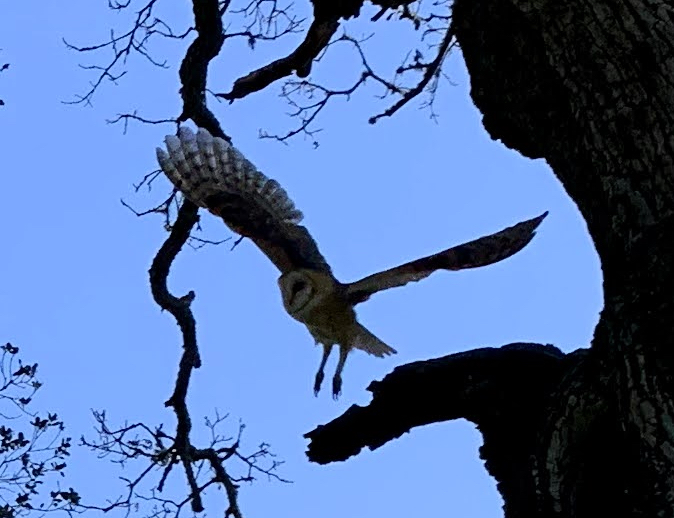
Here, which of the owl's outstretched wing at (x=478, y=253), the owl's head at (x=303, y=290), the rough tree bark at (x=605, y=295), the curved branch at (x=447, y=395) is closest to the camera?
the rough tree bark at (x=605, y=295)

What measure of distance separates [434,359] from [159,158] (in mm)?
2339

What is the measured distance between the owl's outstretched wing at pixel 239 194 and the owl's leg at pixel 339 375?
1.00ft

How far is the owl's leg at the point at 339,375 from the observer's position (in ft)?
11.2

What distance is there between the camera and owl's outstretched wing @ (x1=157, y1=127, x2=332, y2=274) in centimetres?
342

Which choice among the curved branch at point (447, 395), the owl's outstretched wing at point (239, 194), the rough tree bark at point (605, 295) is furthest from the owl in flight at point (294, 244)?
the curved branch at point (447, 395)

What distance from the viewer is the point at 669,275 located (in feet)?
5.31

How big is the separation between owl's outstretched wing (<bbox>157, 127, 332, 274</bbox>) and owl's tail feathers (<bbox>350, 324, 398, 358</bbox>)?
0.26m

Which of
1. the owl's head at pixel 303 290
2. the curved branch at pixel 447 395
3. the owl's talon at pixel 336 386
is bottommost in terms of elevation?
the curved branch at pixel 447 395

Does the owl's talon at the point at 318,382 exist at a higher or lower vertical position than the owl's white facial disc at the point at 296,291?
lower

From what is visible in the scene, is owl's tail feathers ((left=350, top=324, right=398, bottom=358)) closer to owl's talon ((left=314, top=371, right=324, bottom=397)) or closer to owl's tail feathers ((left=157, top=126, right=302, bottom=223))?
owl's talon ((left=314, top=371, right=324, bottom=397))

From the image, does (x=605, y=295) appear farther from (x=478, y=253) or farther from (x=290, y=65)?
(x=290, y=65)

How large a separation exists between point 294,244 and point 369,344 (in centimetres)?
39

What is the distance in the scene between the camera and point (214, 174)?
4.01m

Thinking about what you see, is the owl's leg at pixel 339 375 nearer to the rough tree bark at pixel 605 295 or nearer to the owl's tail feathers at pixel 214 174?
the owl's tail feathers at pixel 214 174
